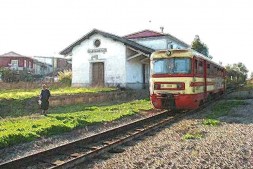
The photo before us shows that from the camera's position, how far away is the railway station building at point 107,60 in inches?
1189

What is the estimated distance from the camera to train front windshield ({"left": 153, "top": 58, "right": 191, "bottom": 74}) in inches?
581

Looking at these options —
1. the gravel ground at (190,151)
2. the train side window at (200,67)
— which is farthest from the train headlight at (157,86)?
the gravel ground at (190,151)

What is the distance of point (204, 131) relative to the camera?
10789 mm

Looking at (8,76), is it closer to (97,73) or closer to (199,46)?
(97,73)

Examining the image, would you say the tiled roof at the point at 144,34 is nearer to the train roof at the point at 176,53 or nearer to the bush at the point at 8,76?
the bush at the point at 8,76

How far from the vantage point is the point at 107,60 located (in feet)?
102

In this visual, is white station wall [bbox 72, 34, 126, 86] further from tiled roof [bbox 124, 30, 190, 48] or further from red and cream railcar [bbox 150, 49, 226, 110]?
red and cream railcar [bbox 150, 49, 226, 110]

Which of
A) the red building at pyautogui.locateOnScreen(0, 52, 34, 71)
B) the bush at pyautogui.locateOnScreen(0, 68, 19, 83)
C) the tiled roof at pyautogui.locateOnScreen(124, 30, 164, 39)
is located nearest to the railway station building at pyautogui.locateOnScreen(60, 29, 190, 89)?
the bush at pyautogui.locateOnScreen(0, 68, 19, 83)

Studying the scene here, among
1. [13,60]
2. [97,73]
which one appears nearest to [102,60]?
[97,73]

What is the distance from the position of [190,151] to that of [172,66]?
7.39m

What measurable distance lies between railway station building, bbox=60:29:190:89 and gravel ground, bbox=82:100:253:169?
18.9 meters

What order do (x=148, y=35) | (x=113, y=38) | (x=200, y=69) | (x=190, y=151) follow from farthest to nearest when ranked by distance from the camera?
(x=148, y=35)
(x=113, y=38)
(x=200, y=69)
(x=190, y=151)

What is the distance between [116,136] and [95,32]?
22230 millimetres

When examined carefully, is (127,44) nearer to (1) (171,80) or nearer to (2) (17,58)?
(1) (171,80)
